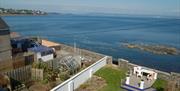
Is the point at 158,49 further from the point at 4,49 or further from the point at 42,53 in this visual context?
the point at 4,49

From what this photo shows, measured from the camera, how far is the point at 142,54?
1753 inches

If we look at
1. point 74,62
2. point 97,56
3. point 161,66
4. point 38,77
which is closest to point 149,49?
point 161,66

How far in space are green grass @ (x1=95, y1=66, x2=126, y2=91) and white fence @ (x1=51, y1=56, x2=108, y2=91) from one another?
0.67m

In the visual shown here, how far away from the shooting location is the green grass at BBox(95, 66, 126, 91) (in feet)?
60.7

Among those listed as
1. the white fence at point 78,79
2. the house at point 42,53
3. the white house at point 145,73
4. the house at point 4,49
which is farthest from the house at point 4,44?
the white house at point 145,73

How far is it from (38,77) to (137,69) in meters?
8.98

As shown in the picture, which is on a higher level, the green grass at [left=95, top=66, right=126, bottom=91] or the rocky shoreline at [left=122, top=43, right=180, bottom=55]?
the green grass at [left=95, top=66, right=126, bottom=91]

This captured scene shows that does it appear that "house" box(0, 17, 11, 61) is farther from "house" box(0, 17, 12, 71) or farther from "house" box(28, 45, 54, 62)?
"house" box(28, 45, 54, 62)

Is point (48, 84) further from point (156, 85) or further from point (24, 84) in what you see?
point (156, 85)

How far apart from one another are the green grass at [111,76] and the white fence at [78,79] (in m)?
0.67

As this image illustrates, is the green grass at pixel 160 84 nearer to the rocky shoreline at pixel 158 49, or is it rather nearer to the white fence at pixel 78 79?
the white fence at pixel 78 79

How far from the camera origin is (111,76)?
21391 millimetres

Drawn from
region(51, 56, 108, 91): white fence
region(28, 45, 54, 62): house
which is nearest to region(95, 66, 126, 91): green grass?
region(51, 56, 108, 91): white fence

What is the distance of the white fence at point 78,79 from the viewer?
15858 mm
